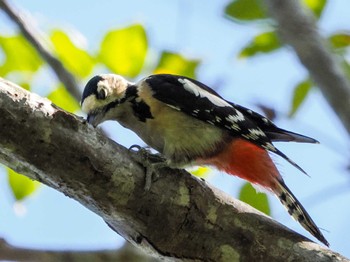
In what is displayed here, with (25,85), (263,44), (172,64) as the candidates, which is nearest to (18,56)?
(25,85)

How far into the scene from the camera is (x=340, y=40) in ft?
11.8

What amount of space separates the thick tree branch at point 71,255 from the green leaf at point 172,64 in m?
1.48

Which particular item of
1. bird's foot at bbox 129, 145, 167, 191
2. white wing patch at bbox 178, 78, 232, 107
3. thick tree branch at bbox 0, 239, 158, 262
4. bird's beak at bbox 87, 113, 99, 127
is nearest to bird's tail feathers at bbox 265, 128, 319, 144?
white wing patch at bbox 178, 78, 232, 107

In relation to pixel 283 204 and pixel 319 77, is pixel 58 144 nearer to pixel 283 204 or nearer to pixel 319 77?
pixel 319 77

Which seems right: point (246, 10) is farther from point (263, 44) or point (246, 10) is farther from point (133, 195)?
point (133, 195)

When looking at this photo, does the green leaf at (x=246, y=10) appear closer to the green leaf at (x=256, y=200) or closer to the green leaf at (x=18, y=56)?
the green leaf at (x=256, y=200)

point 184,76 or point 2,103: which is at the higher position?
point 184,76

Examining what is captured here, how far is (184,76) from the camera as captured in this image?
4.00 m

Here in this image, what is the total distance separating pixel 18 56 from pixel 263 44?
4.88 feet

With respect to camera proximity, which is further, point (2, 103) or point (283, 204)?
point (283, 204)

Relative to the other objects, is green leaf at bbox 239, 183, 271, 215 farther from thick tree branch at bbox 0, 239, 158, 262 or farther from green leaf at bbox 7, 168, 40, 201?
green leaf at bbox 7, 168, 40, 201

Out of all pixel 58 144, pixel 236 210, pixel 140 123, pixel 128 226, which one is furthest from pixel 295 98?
pixel 58 144

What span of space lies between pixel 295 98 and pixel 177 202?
134 cm

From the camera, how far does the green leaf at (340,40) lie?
360 centimetres
